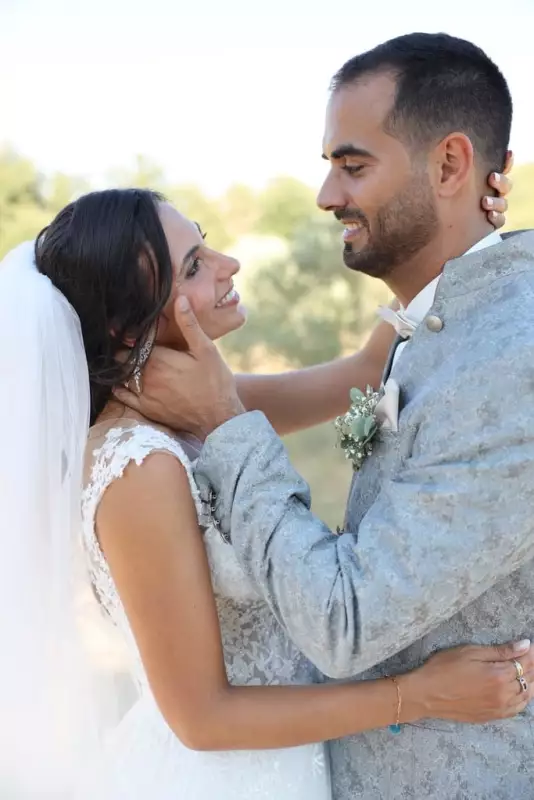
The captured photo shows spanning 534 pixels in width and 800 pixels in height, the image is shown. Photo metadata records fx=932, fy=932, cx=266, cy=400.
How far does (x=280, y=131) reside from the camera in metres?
14.9

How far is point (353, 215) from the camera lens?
2527mm

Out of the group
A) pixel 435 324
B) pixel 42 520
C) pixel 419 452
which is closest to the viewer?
pixel 419 452

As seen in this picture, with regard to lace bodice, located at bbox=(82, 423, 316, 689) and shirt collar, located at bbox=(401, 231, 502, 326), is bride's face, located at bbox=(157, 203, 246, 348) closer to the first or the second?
lace bodice, located at bbox=(82, 423, 316, 689)

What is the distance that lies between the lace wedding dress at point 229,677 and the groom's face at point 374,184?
2.51 ft

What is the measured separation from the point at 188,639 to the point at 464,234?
4.15 ft

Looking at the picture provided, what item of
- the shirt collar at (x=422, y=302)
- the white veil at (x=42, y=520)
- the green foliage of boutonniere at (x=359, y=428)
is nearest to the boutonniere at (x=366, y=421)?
the green foliage of boutonniere at (x=359, y=428)

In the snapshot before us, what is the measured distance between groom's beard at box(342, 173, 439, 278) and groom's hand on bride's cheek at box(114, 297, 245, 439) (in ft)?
1.58

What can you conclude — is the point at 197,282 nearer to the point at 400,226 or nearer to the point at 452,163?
the point at 400,226

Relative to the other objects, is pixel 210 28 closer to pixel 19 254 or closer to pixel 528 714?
pixel 19 254

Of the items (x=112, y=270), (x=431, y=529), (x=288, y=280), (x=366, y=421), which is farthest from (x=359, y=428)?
(x=288, y=280)

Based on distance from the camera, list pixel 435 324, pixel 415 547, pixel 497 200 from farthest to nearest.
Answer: pixel 497 200, pixel 435 324, pixel 415 547

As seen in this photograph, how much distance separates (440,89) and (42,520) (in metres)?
1.55

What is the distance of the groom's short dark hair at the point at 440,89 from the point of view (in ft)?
8.12

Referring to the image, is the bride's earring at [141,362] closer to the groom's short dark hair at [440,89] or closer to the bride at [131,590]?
the bride at [131,590]
